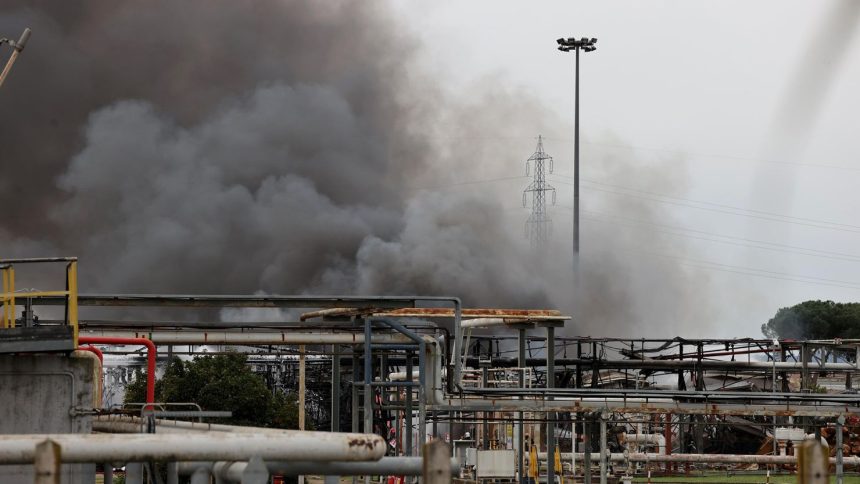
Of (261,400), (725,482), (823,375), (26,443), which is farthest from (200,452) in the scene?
(823,375)

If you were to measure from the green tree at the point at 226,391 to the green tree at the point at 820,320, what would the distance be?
60505 millimetres

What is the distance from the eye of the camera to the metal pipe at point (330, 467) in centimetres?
869

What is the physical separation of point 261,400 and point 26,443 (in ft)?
116

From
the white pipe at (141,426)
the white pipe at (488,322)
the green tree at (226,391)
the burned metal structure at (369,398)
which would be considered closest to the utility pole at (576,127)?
the burned metal structure at (369,398)

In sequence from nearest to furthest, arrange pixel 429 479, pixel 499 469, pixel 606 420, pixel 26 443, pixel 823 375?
pixel 429 479, pixel 26 443, pixel 606 420, pixel 499 469, pixel 823 375

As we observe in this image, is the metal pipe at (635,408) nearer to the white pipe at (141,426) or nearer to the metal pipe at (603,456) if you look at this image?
the metal pipe at (603,456)

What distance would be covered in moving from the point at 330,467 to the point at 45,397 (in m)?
8.13

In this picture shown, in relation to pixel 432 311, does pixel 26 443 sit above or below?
below

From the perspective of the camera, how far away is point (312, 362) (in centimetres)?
4519

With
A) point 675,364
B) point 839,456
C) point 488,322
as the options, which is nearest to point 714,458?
point 675,364

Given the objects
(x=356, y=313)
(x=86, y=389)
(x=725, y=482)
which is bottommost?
(x=725, y=482)

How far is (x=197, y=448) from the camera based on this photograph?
8375mm

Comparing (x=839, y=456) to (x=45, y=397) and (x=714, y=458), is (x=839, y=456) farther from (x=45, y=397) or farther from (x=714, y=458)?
(x=45, y=397)

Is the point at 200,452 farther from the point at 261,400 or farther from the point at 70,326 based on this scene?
the point at 261,400
